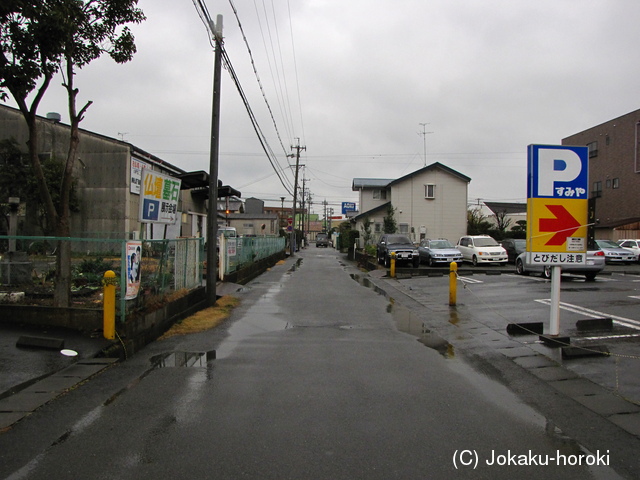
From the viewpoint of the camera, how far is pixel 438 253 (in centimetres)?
2473

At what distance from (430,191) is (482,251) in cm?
1712

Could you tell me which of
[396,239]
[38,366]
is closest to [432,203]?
[396,239]

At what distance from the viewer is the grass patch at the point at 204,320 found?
8.83m

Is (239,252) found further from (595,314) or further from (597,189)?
(597,189)

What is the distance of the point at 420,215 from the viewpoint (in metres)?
40.6

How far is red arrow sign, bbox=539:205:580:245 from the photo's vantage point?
785 centimetres

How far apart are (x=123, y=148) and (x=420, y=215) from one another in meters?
25.1

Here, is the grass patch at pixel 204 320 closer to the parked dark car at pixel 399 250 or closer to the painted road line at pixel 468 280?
the painted road line at pixel 468 280

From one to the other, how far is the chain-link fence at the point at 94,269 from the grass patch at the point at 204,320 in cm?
61

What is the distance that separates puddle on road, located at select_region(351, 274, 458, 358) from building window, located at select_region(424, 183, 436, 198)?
2819cm

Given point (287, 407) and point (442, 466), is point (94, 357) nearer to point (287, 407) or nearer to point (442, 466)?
point (287, 407)

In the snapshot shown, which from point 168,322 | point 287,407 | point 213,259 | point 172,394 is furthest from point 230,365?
point 213,259

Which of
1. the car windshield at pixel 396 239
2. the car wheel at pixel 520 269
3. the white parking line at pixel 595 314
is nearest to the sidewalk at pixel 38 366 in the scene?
the white parking line at pixel 595 314

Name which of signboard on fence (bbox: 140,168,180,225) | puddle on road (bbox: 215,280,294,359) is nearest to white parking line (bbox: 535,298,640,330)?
puddle on road (bbox: 215,280,294,359)
